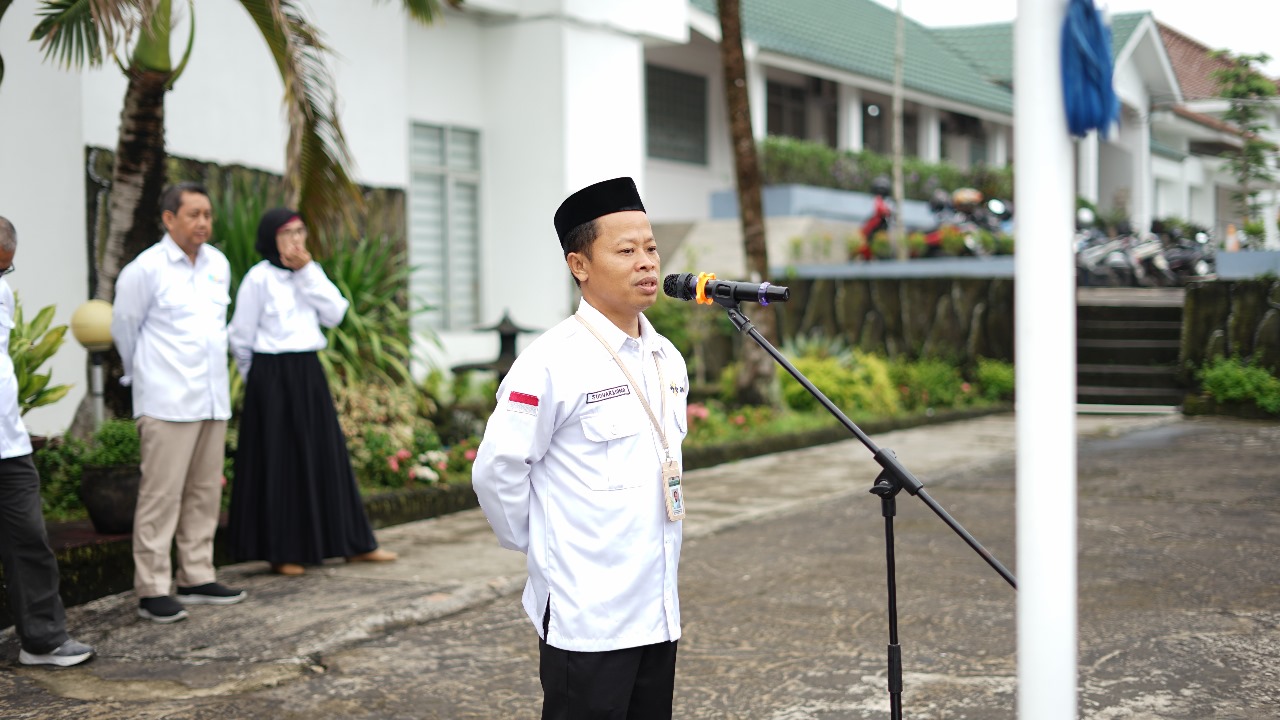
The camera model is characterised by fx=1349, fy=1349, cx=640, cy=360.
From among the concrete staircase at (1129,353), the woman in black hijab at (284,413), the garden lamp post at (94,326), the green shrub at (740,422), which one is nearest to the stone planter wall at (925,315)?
the concrete staircase at (1129,353)

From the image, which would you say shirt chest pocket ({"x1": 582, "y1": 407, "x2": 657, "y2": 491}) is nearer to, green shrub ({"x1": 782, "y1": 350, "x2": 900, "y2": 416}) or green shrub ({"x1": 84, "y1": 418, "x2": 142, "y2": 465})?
green shrub ({"x1": 84, "y1": 418, "x2": 142, "y2": 465})

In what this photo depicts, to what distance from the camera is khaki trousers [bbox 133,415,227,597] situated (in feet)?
20.2

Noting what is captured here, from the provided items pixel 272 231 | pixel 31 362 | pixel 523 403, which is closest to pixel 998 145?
pixel 272 231

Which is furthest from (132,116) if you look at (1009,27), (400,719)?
(1009,27)

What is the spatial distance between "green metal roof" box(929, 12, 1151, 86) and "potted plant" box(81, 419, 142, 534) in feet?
82.8

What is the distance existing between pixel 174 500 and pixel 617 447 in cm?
369

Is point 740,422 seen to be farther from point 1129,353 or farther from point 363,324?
point 1129,353

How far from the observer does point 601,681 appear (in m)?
3.15

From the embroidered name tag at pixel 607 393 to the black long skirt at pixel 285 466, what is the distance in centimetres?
415

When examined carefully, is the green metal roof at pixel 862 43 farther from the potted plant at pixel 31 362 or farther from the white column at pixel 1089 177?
the potted plant at pixel 31 362

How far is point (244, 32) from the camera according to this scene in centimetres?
1026

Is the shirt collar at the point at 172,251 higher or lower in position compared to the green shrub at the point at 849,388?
higher

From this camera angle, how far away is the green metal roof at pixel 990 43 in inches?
1161

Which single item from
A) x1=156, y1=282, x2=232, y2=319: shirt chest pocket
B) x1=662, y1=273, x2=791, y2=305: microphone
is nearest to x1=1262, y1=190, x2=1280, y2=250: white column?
x1=156, y1=282, x2=232, y2=319: shirt chest pocket
